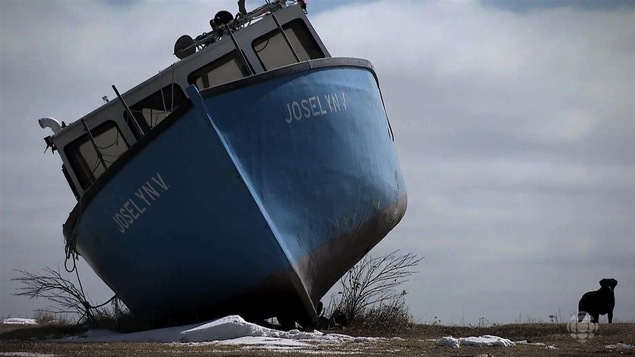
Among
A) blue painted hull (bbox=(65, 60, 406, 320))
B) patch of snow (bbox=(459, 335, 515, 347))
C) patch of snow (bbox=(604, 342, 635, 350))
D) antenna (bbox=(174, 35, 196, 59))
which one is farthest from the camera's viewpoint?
antenna (bbox=(174, 35, 196, 59))

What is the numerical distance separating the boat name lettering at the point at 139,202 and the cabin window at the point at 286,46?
283 centimetres

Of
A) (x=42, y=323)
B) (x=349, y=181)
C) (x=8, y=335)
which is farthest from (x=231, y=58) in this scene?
(x=42, y=323)

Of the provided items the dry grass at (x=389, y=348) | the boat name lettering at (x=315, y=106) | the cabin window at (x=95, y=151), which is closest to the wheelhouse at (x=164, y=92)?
the cabin window at (x=95, y=151)

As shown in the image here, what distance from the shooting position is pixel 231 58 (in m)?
13.6

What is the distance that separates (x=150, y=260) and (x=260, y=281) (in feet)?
5.05

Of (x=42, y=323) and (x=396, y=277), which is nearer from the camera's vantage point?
(x=396, y=277)

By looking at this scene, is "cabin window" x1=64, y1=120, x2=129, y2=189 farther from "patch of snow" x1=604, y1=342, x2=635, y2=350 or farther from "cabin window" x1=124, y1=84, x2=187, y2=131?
"patch of snow" x1=604, y1=342, x2=635, y2=350

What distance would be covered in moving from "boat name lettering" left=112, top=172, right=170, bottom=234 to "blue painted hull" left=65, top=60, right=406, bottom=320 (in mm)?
15

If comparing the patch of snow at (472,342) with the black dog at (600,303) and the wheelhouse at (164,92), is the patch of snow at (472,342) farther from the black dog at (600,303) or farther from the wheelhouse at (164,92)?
the black dog at (600,303)

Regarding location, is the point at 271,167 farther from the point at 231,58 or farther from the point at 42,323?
the point at 42,323

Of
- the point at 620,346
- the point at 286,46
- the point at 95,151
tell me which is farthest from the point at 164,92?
the point at 620,346

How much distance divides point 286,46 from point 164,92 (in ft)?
7.46

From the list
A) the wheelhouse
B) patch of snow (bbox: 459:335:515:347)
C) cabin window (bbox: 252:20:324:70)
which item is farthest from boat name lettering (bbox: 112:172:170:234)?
patch of snow (bbox: 459:335:515:347)

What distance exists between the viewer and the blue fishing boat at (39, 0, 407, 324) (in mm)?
12000
